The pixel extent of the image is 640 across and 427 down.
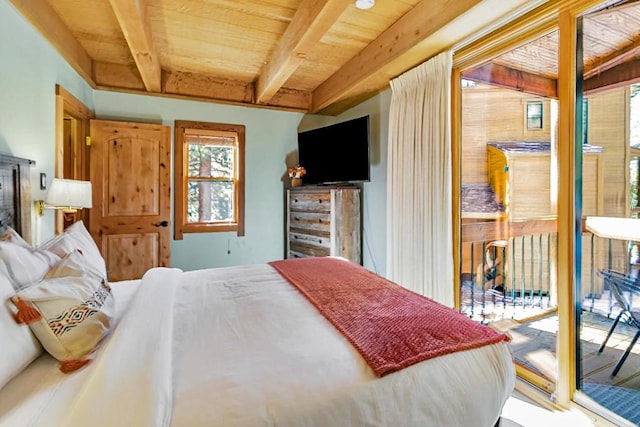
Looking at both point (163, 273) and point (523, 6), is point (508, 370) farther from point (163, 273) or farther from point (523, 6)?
point (523, 6)

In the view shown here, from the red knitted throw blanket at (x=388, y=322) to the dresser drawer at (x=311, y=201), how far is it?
1663mm

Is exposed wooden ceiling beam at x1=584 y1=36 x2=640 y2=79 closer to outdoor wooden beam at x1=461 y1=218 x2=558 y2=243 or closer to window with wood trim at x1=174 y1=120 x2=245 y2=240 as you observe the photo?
outdoor wooden beam at x1=461 y1=218 x2=558 y2=243

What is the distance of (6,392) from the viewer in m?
0.87

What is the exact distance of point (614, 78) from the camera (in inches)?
67.0

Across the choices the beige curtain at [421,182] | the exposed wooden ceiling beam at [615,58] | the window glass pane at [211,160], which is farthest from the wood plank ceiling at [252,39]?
the window glass pane at [211,160]

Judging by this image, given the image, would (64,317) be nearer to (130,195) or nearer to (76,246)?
(76,246)

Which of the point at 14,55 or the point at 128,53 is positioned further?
the point at 128,53

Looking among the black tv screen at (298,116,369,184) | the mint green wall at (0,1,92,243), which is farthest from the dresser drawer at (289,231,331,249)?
the mint green wall at (0,1,92,243)

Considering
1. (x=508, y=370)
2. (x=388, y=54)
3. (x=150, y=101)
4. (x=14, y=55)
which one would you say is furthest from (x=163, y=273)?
(x=150, y=101)

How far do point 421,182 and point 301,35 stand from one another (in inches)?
59.1

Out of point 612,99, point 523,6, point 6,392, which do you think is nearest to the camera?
point 6,392

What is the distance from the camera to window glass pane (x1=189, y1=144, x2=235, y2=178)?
3.93 meters

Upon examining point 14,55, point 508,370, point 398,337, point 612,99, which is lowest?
point 508,370

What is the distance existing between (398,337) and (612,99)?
5.82 ft
